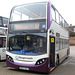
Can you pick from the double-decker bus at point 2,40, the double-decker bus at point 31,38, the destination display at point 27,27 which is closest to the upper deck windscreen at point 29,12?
the double-decker bus at point 31,38

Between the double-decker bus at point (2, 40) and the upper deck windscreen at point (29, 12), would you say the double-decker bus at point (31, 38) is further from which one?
the double-decker bus at point (2, 40)

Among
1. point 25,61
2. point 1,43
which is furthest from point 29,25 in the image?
point 1,43

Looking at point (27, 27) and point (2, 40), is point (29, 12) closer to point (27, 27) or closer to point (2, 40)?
point (27, 27)

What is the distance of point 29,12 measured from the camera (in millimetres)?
7645

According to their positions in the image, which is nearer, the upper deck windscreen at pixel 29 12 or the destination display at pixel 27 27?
the destination display at pixel 27 27

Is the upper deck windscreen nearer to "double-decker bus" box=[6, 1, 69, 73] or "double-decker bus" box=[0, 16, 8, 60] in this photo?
"double-decker bus" box=[6, 1, 69, 73]

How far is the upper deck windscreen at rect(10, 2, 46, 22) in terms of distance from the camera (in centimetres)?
735

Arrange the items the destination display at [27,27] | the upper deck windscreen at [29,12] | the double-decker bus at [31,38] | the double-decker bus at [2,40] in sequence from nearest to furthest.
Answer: the double-decker bus at [31,38], the destination display at [27,27], the upper deck windscreen at [29,12], the double-decker bus at [2,40]

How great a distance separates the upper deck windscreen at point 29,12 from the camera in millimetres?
7347

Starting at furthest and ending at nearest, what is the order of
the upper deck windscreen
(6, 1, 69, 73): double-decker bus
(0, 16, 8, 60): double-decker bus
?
(0, 16, 8, 60): double-decker bus < the upper deck windscreen < (6, 1, 69, 73): double-decker bus

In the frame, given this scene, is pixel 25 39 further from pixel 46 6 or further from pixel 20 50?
pixel 46 6

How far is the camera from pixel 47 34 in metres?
6.88

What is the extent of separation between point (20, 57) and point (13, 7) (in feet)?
9.93

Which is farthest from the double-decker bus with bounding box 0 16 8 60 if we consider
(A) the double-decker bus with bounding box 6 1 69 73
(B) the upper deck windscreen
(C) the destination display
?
(C) the destination display
